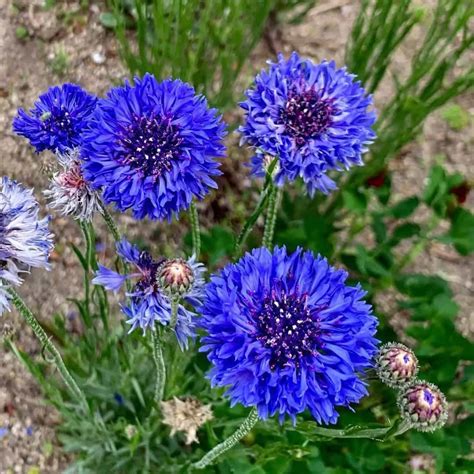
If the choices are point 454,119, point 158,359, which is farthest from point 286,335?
point 454,119

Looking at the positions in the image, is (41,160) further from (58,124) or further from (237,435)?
(237,435)

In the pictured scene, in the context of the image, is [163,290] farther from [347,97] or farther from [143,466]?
[143,466]

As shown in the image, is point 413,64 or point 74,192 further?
point 413,64

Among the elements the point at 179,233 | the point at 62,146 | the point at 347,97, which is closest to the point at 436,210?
the point at 347,97

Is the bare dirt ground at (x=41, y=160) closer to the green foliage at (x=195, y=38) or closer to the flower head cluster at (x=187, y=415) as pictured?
the green foliage at (x=195, y=38)

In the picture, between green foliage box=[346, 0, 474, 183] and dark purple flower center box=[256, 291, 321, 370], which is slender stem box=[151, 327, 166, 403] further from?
green foliage box=[346, 0, 474, 183]

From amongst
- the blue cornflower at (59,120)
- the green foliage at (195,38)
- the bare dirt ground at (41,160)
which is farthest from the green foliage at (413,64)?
the blue cornflower at (59,120)
